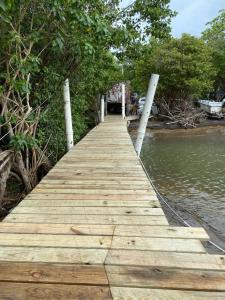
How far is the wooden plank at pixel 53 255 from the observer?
2236mm

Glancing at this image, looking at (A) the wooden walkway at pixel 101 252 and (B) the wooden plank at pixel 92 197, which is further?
Answer: (B) the wooden plank at pixel 92 197

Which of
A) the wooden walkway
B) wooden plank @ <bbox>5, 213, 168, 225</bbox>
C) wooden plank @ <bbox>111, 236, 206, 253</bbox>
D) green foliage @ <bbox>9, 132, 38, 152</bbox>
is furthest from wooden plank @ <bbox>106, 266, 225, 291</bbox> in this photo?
green foliage @ <bbox>9, 132, 38, 152</bbox>

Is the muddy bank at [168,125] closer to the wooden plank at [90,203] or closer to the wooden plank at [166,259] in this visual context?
the wooden plank at [90,203]

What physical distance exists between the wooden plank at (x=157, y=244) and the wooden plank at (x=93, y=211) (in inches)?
25.5

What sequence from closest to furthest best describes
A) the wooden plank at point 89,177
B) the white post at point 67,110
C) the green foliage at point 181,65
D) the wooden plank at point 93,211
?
the wooden plank at point 93,211 → the wooden plank at point 89,177 → the white post at point 67,110 → the green foliage at point 181,65

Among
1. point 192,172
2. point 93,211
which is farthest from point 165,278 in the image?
point 192,172

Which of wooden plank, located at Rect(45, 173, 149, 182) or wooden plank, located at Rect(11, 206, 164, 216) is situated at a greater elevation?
wooden plank, located at Rect(11, 206, 164, 216)

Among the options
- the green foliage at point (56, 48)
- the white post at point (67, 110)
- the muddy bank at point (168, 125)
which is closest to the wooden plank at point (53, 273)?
the green foliage at point (56, 48)

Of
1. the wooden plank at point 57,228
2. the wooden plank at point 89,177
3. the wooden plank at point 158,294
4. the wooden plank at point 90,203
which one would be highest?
the wooden plank at point 158,294

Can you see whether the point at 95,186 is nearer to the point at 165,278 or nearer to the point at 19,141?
the point at 19,141

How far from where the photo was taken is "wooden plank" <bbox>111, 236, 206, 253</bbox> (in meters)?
2.43

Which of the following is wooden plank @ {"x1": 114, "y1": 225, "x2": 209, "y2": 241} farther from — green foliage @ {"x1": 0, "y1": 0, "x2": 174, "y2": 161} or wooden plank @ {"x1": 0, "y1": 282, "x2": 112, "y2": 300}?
green foliage @ {"x1": 0, "y1": 0, "x2": 174, "y2": 161}

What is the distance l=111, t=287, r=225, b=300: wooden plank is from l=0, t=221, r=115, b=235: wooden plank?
2.73 feet

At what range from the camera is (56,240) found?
2557 millimetres
